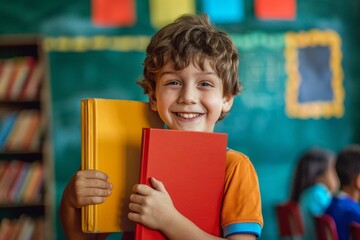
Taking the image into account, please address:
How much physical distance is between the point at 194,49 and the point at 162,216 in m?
0.35

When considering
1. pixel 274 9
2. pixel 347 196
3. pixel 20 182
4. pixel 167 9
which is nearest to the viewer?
pixel 347 196

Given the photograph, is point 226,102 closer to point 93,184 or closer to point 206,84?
point 206,84

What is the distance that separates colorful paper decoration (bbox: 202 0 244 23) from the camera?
18.0ft

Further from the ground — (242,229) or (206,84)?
(206,84)

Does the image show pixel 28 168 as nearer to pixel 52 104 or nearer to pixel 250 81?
pixel 52 104

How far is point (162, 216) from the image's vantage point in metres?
1.34

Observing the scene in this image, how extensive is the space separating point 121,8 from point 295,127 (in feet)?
5.64

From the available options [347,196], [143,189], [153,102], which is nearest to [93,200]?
[143,189]

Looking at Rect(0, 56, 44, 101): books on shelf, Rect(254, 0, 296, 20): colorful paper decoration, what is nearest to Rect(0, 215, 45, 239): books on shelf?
Rect(0, 56, 44, 101): books on shelf

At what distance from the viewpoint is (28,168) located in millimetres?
5008

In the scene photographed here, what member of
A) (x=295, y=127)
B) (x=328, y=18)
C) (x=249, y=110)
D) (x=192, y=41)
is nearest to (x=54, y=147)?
(x=249, y=110)

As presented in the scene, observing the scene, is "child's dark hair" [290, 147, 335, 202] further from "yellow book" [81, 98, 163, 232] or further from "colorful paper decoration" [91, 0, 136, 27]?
"yellow book" [81, 98, 163, 232]

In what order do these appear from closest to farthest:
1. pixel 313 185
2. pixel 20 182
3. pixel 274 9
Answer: pixel 313 185
pixel 20 182
pixel 274 9

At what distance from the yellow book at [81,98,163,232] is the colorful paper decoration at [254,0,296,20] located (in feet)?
13.8
